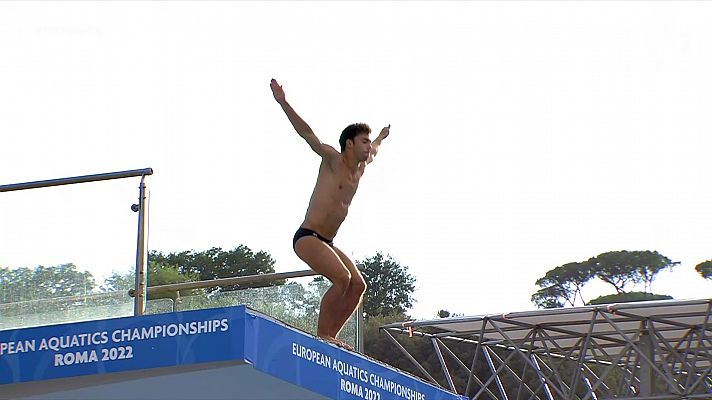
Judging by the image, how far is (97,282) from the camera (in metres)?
9.77

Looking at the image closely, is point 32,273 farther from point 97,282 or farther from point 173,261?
point 173,261

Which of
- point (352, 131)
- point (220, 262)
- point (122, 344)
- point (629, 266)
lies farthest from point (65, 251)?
point (629, 266)

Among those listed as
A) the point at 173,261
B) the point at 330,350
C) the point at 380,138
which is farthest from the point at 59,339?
the point at 173,261

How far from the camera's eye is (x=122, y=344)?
355 inches

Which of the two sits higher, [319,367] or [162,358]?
[319,367]

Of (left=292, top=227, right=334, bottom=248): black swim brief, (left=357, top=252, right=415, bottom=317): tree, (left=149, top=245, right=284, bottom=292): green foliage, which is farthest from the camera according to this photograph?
(left=357, top=252, right=415, bottom=317): tree

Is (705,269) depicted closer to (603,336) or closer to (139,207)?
(603,336)

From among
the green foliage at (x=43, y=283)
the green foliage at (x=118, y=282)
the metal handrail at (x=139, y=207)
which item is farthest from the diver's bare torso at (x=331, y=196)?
the green foliage at (x=43, y=283)

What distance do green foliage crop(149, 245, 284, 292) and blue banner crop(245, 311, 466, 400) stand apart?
153 cm

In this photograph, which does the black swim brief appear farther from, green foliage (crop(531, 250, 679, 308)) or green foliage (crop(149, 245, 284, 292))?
green foliage (crop(531, 250, 679, 308))

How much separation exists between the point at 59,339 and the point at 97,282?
2.48 feet

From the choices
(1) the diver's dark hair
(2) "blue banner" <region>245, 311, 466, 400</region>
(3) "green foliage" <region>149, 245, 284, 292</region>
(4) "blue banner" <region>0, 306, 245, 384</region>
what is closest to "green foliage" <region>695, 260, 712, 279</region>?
(3) "green foliage" <region>149, 245, 284, 292</region>

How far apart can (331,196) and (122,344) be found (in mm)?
2295

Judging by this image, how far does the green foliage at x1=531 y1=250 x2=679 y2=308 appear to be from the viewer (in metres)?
66.9
